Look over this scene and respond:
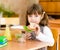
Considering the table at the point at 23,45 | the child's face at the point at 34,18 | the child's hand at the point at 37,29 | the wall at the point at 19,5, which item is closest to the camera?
the table at the point at 23,45

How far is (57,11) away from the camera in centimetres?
436

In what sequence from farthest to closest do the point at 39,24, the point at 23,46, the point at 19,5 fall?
1. the point at 19,5
2. the point at 39,24
3. the point at 23,46

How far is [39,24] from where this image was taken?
223cm

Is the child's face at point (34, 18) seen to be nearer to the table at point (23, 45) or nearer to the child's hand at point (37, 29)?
the child's hand at point (37, 29)

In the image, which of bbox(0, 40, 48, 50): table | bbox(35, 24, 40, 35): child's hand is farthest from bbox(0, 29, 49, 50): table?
bbox(35, 24, 40, 35): child's hand

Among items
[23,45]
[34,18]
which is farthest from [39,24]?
[23,45]

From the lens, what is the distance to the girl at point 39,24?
6.69ft

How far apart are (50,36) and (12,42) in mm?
414

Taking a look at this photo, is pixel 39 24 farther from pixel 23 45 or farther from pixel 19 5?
pixel 19 5

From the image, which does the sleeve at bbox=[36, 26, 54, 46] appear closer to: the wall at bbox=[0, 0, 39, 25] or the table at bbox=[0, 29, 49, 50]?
the table at bbox=[0, 29, 49, 50]

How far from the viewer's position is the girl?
6.69 feet

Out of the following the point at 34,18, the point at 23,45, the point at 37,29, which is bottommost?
the point at 23,45

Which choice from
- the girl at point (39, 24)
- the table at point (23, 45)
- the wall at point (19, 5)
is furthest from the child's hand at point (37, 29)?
the wall at point (19, 5)

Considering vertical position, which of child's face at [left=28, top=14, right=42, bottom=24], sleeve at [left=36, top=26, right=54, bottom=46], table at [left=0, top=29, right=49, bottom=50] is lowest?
table at [left=0, top=29, right=49, bottom=50]
